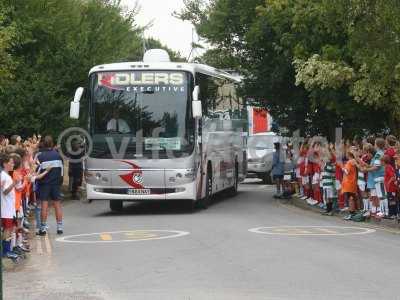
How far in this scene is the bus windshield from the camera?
20922 millimetres

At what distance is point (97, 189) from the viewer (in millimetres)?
21016

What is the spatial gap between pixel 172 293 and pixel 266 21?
17784mm

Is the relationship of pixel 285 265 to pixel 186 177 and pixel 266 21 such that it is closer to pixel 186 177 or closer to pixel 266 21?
pixel 186 177

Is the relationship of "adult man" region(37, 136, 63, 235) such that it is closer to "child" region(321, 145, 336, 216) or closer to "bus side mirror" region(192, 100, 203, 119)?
Result: "bus side mirror" region(192, 100, 203, 119)

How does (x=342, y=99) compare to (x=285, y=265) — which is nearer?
(x=285, y=265)

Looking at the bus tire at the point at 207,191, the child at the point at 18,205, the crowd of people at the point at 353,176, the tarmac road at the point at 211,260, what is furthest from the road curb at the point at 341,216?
the child at the point at 18,205

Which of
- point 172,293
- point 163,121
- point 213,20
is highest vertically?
point 213,20

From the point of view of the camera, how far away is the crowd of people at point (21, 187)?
1248 centimetres

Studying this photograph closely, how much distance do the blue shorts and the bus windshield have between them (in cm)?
405

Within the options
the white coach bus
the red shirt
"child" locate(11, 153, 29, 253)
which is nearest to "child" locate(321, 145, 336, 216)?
the white coach bus

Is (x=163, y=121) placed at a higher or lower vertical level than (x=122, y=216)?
higher

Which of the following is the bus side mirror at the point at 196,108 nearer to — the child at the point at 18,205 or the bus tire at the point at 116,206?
the bus tire at the point at 116,206

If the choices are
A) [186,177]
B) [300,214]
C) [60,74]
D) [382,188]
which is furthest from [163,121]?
[60,74]

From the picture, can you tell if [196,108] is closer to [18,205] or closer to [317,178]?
[317,178]
